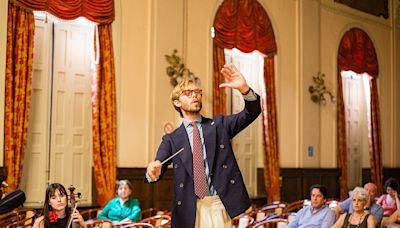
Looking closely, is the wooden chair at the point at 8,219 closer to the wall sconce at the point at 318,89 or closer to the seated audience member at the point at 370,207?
the seated audience member at the point at 370,207

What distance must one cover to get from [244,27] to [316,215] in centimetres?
532

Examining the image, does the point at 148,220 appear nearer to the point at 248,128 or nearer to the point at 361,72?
the point at 248,128

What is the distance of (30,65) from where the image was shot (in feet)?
25.9

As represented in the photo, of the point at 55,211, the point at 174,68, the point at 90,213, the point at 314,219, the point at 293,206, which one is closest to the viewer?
the point at 55,211

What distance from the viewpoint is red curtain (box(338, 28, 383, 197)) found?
42.7ft

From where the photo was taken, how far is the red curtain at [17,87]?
25.0ft

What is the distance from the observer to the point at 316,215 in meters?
6.09

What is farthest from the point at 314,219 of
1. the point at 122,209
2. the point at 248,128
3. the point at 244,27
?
the point at 244,27

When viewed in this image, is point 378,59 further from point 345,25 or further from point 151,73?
point 151,73

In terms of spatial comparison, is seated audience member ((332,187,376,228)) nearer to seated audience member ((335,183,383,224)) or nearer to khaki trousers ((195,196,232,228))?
seated audience member ((335,183,383,224))

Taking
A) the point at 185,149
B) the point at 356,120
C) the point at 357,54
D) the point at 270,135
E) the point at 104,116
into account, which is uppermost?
the point at 357,54

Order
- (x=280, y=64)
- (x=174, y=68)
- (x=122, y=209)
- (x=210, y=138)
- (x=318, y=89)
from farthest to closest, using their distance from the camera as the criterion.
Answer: (x=318, y=89) < (x=280, y=64) < (x=174, y=68) < (x=122, y=209) < (x=210, y=138)

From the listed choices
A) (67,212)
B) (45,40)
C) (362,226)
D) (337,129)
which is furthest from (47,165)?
(337,129)

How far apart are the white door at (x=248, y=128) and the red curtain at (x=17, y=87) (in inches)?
155
